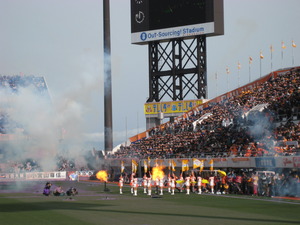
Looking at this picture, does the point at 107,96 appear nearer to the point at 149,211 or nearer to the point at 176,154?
the point at 176,154

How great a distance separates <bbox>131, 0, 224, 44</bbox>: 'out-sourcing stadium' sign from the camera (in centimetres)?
8819

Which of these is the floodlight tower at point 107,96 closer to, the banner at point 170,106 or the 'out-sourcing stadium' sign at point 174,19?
the 'out-sourcing stadium' sign at point 174,19

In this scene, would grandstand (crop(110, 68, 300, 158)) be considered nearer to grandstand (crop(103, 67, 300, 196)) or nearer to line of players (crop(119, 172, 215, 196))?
grandstand (crop(103, 67, 300, 196))

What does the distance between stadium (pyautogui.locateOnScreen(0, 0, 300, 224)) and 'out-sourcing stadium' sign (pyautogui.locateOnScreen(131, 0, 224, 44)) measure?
17 cm

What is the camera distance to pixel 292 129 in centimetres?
5600

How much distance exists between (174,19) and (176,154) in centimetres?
2769

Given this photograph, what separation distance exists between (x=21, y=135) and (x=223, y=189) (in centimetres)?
1880

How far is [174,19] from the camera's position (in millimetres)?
91062

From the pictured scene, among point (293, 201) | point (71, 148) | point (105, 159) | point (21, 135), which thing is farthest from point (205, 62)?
point (293, 201)

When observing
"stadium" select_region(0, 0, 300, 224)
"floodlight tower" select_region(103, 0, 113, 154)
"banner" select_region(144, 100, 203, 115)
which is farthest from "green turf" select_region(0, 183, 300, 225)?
"floodlight tower" select_region(103, 0, 113, 154)

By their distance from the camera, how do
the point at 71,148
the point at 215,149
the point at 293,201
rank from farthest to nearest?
the point at 215,149
the point at 71,148
the point at 293,201

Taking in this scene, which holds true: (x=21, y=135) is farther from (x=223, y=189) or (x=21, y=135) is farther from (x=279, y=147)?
(x=279, y=147)

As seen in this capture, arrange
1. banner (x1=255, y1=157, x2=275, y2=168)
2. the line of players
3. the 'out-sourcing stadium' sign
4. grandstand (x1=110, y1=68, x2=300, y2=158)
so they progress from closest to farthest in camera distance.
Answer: banner (x1=255, y1=157, x2=275, y2=168) → the line of players → grandstand (x1=110, y1=68, x2=300, y2=158) → the 'out-sourcing stadium' sign

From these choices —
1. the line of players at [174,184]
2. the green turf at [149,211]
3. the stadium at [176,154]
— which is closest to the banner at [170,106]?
the stadium at [176,154]
